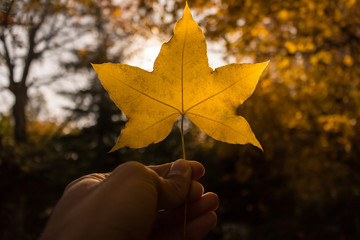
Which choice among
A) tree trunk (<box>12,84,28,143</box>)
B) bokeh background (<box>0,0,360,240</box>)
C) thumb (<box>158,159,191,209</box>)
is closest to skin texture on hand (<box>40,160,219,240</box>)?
thumb (<box>158,159,191,209</box>)

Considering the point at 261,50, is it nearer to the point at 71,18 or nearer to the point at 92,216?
the point at 71,18

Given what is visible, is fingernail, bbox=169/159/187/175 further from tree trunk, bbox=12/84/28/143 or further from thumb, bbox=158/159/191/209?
tree trunk, bbox=12/84/28/143

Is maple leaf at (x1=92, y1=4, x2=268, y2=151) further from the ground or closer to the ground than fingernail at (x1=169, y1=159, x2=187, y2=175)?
further from the ground

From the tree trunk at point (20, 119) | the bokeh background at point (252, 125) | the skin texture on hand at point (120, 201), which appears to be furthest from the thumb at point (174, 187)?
the tree trunk at point (20, 119)

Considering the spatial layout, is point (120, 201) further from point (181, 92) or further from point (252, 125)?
point (252, 125)

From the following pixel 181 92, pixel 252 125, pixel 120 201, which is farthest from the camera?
pixel 252 125

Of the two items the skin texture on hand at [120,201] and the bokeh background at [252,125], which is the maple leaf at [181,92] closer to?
the skin texture on hand at [120,201]

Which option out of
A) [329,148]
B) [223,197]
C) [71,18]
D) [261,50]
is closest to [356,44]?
[261,50]

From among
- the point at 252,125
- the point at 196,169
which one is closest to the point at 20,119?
the point at 252,125
